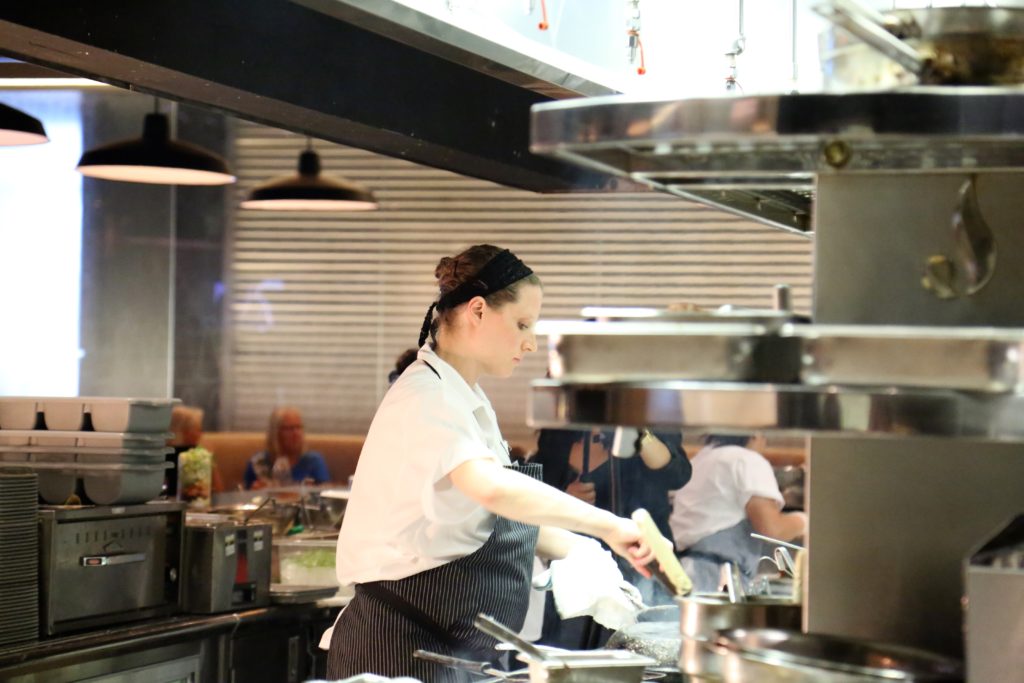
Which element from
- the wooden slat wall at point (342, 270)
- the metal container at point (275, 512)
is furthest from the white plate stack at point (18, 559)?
the wooden slat wall at point (342, 270)

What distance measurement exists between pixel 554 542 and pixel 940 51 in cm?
201

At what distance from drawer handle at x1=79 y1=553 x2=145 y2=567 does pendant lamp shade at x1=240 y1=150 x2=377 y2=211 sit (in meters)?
2.78

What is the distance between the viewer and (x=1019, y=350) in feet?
4.59

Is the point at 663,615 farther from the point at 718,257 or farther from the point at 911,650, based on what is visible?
the point at 718,257

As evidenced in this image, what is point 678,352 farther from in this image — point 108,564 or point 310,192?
point 310,192

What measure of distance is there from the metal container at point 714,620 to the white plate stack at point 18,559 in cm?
226

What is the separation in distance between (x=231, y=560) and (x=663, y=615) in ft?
4.98

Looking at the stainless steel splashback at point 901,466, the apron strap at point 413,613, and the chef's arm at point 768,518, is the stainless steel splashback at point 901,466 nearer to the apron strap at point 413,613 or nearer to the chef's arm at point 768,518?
the apron strap at point 413,613

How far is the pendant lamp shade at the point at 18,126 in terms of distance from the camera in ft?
14.4

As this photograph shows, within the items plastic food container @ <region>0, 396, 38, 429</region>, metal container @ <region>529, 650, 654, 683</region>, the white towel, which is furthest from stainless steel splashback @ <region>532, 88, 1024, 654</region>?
plastic food container @ <region>0, 396, 38, 429</region>

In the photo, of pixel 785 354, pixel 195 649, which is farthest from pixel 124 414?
pixel 785 354

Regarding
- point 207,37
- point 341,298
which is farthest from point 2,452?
point 341,298

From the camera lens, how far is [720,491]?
5652mm

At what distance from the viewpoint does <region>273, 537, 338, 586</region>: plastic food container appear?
15.6 ft
